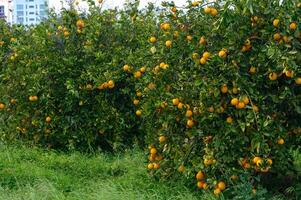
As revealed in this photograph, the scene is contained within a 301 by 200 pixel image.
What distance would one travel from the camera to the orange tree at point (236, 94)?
418 cm

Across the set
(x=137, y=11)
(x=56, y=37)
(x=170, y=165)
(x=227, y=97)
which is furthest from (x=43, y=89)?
(x=227, y=97)

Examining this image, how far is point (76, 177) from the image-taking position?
5273 mm

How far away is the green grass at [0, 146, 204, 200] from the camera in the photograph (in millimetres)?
4488

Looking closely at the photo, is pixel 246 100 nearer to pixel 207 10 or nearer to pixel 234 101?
pixel 234 101

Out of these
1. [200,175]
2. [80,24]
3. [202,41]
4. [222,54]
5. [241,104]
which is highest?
[80,24]

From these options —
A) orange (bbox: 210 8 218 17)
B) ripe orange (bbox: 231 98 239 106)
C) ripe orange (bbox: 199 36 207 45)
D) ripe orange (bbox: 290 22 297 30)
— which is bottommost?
ripe orange (bbox: 231 98 239 106)

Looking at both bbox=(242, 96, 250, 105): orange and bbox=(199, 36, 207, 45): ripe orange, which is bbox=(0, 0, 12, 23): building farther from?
bbox=(242, 96, 250, 105): orange

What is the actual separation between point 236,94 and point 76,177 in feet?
5.70

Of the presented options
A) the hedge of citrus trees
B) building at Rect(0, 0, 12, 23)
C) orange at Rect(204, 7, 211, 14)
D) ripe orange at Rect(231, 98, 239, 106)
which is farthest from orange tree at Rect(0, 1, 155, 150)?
building at Rect(0, 0, 12, 23)

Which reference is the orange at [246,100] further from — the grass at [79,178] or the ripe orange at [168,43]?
the ripe orange at [168,43]

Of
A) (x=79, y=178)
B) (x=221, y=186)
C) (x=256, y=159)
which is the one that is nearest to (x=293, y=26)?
(x=256, y=159)

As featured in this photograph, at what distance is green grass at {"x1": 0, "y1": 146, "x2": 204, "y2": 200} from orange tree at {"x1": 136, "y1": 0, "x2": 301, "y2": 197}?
337 millimetres

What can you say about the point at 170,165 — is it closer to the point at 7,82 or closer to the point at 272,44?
the point at 272,44

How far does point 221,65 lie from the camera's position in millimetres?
4234
